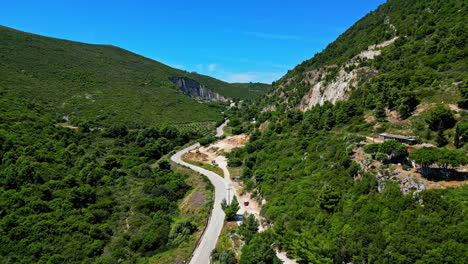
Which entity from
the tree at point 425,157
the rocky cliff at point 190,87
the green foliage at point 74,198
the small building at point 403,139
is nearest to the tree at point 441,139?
the small building at point 403,139

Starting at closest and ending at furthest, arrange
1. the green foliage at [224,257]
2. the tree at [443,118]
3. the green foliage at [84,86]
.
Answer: the green foliage at [224,257] < the tree at [443,118] < the green foliage at [84,86]

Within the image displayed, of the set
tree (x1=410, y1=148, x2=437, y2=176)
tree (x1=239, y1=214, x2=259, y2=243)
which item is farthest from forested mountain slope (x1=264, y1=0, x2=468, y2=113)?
tree (x1=239, y1=214, x2=259, y2=243)

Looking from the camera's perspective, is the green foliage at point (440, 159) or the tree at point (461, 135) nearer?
the green foliage at point (440, 159)

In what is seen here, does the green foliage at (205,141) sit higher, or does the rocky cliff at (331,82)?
the rocky cliff at (331,82)

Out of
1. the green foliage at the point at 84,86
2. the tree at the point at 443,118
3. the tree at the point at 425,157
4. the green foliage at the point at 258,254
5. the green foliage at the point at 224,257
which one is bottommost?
the green foliage at the point at 224,257

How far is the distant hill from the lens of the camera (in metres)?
79.4

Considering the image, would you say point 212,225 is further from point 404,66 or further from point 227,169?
point 404,66

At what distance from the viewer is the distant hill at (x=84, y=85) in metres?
79.4

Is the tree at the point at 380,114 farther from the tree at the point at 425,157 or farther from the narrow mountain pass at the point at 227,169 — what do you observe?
the narrow mountain pass at the point at 227,169

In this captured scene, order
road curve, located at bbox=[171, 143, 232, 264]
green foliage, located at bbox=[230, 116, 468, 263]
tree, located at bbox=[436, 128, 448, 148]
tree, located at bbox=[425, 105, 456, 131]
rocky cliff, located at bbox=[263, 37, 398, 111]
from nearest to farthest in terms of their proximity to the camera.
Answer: green foliage, located at bbox=[230, 116, 468, 263], road curve, located at bbox=[171, 143, 232, 264], tree, located at bbox=[436, 128, 448, 148], tree, located at bbox=[425, 105, 456, 131], rocky cliff, located at bbox=[263, 37, 398, 111]

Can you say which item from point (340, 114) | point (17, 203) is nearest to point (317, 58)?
point (340, 114)

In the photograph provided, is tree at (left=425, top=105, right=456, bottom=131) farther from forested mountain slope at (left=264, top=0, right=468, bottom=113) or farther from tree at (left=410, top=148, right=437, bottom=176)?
tree at (left=410, top=148, right=437, bottom=176)

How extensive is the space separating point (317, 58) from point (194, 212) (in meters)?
99.1

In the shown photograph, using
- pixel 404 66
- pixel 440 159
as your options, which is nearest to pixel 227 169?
pixel 440 159
